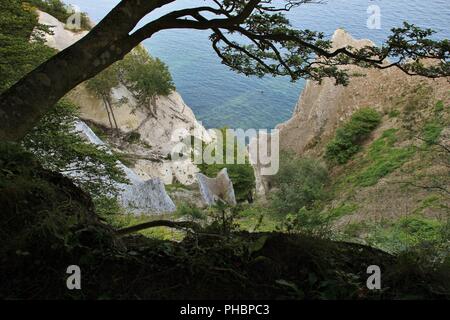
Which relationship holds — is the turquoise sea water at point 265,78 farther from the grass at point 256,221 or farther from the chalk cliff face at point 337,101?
the grass at point 256,221

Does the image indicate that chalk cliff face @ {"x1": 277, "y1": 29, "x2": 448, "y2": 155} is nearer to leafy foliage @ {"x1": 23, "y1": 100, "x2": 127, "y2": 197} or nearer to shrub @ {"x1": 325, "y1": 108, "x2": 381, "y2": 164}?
shrub @ {"x1": 325, "y1": 108, "x2": 381, "y2": 164}

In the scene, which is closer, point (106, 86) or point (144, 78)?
point (106, 86)

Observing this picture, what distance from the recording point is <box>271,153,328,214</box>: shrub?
24797 mm

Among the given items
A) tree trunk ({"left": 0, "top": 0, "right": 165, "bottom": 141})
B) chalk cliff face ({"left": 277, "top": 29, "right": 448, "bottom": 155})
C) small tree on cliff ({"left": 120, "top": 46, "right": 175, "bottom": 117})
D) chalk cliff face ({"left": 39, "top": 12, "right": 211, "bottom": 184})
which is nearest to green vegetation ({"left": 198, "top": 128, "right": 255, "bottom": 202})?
chalk cliff face ({"left": 39, "top": 12, "right": 211, "bottom": 184})

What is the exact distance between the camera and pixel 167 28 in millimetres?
5301

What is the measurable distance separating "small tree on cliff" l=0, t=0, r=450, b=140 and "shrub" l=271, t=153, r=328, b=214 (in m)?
17.2

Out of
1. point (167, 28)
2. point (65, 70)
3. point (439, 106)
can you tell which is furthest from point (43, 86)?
point (439, 106)

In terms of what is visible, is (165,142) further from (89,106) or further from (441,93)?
(441,93)

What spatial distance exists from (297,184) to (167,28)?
22.9 metres

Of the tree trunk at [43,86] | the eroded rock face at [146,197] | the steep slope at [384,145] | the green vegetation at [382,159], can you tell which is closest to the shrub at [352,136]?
the steep slope at [384,145]

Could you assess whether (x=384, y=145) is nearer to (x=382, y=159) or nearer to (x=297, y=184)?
(x=382, y=159)

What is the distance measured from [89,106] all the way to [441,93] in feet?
85.0

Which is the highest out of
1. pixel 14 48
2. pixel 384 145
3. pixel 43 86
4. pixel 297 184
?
pixel 14 48

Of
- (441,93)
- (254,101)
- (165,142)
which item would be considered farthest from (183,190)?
(254,101)
